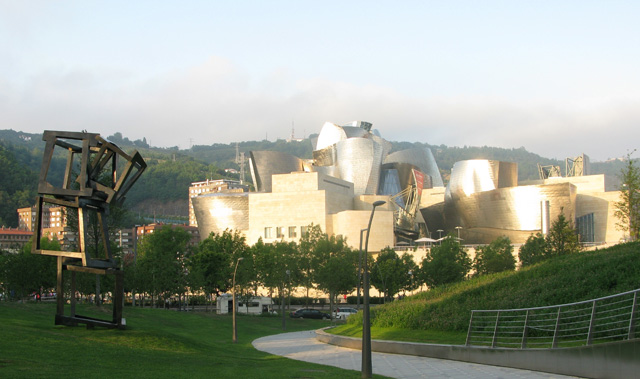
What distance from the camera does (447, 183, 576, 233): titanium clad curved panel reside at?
91625 mm

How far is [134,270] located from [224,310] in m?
10.0

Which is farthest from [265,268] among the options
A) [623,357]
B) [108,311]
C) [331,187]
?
[623,357]

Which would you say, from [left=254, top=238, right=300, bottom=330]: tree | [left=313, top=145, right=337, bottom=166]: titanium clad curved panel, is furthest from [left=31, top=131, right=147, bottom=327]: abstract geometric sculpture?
[left=313, top=145, right=337, bottom=166]: titanium clad curved panel

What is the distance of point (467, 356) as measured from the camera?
24625mm

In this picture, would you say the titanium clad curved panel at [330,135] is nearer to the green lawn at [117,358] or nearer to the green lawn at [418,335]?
the green lawn at [418,335]

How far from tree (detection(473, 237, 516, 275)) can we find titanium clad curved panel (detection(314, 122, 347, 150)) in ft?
202

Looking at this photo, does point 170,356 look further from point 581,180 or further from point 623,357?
point 581,180

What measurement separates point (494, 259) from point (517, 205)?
91.7 feet

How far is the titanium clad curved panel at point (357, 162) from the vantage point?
120875mm

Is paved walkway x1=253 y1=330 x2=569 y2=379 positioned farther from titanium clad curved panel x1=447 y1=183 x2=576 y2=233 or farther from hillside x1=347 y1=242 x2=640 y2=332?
titanium clad curved panel x1=447 y1=183 x2=576 y2=233

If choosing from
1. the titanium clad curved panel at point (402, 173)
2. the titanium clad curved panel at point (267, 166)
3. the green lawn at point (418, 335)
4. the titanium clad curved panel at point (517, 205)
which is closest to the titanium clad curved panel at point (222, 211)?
the titanium clad curved panel at point (267, 166)

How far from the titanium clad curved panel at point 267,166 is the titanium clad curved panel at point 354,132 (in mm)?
15516

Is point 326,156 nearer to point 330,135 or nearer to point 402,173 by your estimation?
point 330,135

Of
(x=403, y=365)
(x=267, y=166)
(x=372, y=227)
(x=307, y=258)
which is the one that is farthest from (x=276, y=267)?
(x=267, y=166)
